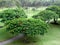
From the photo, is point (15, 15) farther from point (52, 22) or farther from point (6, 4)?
point (6, 4)

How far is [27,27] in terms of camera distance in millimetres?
15500

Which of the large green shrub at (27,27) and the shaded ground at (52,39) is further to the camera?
the shaded ground at (52,39)

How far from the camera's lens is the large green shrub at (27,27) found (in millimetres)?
15336

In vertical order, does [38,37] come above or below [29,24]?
below

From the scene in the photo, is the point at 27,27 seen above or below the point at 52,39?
above

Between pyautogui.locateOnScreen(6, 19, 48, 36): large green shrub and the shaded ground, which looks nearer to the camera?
pyautogui.locateOnScreen(6, 19, 48, 36): large green shrub

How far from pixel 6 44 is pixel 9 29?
61.5 inches

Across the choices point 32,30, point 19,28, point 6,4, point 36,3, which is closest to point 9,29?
point 19,28

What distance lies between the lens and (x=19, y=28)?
15.4m

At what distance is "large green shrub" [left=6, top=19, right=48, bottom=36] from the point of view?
15.3 meters

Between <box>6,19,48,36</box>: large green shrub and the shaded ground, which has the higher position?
<box>6,19,48,36</box>: large green shrub

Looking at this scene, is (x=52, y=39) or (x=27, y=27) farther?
(x=52, y=39)

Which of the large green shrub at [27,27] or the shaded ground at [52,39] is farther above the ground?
the large green shrub at [27,27]

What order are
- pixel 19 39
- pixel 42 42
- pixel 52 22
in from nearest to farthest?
pixel 42 42, pixel 19 39, pixel 52 22
